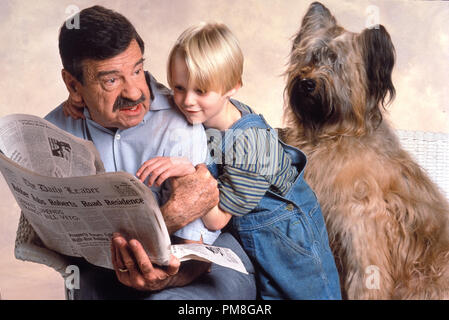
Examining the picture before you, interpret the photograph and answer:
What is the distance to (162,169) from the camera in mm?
1365

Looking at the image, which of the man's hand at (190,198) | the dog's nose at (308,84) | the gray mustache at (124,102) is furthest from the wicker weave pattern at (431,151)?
the gray mustache at (124,102)

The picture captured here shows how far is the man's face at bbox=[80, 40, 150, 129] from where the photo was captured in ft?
4.50

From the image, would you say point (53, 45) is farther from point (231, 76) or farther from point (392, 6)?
point (392, 6)

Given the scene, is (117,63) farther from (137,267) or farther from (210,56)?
(137,267)

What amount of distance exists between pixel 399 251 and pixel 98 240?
34.1 inches

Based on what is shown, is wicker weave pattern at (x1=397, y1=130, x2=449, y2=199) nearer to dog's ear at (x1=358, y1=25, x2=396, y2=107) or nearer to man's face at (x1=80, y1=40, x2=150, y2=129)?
dog's ear at (x1=358, y1=25, x2=396, y2=107)

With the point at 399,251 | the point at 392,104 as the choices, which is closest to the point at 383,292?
the point at 399,251

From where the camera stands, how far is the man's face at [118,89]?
137 centimetres

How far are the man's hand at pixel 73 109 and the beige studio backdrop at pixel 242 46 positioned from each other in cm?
4

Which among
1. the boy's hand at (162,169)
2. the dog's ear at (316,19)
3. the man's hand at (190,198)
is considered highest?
the dog's ear at (316,19)

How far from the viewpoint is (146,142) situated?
1.47 meters

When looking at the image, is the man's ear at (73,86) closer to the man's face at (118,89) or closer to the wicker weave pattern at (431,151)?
the man's face at (118,89)

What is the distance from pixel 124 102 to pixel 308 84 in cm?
54

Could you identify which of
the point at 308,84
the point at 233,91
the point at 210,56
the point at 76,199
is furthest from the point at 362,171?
the point at 76,199
